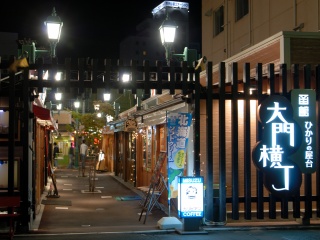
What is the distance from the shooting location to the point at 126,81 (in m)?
12.0

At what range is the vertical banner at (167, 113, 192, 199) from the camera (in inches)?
507

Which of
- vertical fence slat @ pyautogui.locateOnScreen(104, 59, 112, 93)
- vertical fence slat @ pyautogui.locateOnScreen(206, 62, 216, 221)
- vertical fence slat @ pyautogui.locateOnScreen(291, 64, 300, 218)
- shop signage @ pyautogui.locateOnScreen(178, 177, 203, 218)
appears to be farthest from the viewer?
vertical fence slat @ pyautogui.locateOnScreen(291, 64, 300, 218)

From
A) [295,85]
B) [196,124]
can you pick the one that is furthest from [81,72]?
[295,85]

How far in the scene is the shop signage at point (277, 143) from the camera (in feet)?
38.3

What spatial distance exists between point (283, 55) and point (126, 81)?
13.2ft

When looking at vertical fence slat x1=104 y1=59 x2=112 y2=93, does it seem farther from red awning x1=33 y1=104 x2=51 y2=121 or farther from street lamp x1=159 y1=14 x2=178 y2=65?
red awning x1=33 y1=104 x2=51 y2=121

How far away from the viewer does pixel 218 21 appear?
29.0m

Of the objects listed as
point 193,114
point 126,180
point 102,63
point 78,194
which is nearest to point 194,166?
point 193,114

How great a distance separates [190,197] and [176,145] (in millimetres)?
1837

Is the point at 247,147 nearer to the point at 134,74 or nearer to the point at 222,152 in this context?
the point at 222,152

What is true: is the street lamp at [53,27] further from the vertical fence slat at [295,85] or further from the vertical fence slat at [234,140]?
the vertical fence slat at [295,85]

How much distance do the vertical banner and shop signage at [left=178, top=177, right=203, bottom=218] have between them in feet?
4.15

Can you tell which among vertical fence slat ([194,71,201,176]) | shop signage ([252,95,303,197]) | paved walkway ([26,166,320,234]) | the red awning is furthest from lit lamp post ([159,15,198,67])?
paved walkway ([26,166,320,234])

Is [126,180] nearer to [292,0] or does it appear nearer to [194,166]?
[292,0]
